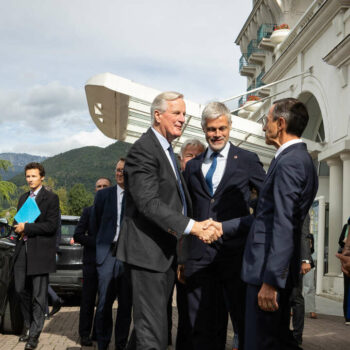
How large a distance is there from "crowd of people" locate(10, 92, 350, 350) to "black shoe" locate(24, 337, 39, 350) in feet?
7.63

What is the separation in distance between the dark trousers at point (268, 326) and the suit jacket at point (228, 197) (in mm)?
903

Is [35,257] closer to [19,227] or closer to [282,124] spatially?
[19,227]

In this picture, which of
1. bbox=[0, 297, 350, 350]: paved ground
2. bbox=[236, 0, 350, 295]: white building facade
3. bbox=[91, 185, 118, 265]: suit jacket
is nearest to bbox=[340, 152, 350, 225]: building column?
bbox=[236, 0, 350, 295]: white building facade

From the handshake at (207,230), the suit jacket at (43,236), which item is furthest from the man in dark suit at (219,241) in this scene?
the suit jacket at (43,236)

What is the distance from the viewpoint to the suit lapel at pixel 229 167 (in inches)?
190

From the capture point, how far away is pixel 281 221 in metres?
3.60

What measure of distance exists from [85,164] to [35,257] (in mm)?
163951

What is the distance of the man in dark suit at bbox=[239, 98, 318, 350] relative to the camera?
3.60 m

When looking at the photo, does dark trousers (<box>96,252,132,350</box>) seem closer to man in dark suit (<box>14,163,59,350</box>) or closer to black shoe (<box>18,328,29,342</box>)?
man in dark suit (<box>14,163,59,350</box>)

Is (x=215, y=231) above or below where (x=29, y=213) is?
below

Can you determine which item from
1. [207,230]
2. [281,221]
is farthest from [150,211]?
[281,221]

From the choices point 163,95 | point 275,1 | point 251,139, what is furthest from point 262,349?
point 275,1

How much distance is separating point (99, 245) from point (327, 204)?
38.6 feet

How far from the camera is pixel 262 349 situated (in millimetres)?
3641
